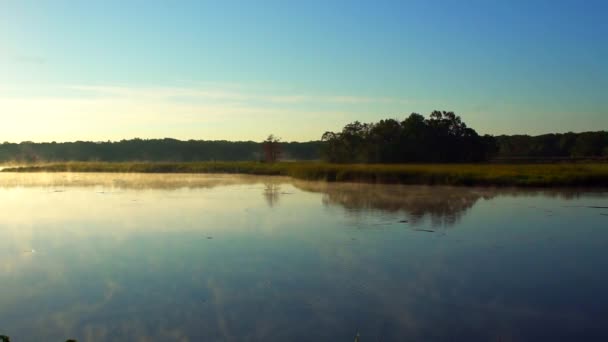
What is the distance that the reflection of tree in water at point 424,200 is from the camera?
14395mm

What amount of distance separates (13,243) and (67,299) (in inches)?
190

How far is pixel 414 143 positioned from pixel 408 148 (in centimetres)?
71

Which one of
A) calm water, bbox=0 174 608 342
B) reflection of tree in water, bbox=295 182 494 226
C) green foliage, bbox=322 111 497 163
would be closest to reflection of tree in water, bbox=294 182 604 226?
reflection of tree in water, bbox=295 182 494 226

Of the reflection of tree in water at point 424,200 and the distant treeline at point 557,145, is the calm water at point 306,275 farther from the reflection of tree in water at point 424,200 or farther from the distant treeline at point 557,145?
the distant treeline at point 557,145

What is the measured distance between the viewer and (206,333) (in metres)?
5.46

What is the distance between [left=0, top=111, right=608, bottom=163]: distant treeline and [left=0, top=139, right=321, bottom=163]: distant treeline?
12 centimetres

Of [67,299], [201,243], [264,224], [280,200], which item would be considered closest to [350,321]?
[67,299]

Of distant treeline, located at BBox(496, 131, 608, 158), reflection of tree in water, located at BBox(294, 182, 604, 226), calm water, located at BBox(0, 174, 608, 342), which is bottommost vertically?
calm water, located at BBox(0, 174, 608, 342)

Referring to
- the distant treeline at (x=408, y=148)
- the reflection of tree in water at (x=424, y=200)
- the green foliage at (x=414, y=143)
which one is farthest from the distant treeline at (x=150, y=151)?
the reflection of tree in water at (x=424, y=200)

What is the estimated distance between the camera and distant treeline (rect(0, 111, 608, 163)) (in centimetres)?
4616

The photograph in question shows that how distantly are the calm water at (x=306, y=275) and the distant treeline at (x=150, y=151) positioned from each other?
195ft

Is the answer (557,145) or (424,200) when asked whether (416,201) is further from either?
(557,145)

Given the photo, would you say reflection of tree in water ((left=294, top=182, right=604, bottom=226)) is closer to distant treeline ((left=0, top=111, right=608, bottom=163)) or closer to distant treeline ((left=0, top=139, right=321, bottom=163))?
distant treeline ((left=0, top=111, right=608, bottom=163))

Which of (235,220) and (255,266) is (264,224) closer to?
(235,220)
